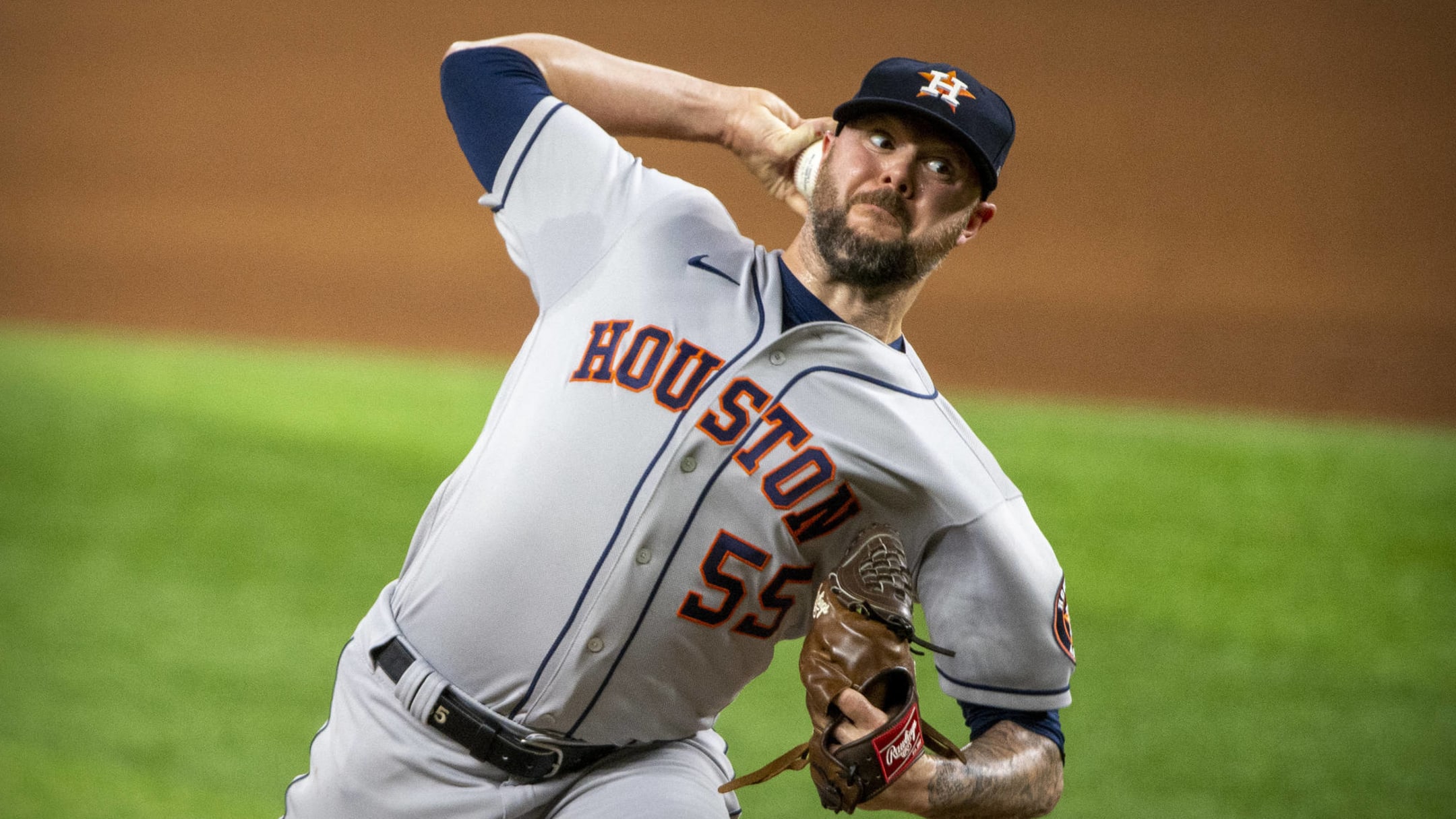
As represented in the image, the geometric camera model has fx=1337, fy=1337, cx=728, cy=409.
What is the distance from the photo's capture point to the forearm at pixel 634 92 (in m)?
2.66

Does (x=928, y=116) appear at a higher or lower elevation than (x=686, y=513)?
higher

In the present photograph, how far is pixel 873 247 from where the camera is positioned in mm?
2293

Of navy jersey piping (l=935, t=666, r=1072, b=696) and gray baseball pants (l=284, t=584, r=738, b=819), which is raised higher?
navy jersey piping (l=935, t=666, r=1072, b=696)

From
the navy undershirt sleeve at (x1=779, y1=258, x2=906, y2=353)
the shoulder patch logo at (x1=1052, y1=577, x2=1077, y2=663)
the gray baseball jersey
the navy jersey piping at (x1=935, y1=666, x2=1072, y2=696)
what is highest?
the navy undershirt sleeve at (x1=779, y1=258, x2=906, y2=353)

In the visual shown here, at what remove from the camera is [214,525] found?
6375 millimetres

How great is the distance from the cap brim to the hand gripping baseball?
0.19m

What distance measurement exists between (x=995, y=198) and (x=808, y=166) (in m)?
8.94

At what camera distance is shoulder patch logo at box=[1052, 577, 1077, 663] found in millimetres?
2260

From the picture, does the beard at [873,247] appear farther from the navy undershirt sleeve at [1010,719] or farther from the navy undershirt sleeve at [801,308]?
the navy undershirt sleeve at [1010,719]

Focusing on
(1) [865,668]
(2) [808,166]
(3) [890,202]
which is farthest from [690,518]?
(2) [808,166]

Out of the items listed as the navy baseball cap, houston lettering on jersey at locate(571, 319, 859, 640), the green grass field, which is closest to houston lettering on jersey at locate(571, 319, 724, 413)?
houston lettering on jersey at locate(571, 319, 859, 640)

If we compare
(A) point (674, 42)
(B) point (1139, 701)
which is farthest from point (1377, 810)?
(A) point (674, 42)

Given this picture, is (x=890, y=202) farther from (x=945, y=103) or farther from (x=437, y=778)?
(x=437, y=778)

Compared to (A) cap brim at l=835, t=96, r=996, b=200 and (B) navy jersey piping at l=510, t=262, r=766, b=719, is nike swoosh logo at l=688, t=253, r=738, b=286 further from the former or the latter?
(A) cap brim at l=835, t=96, r=996, b=200
